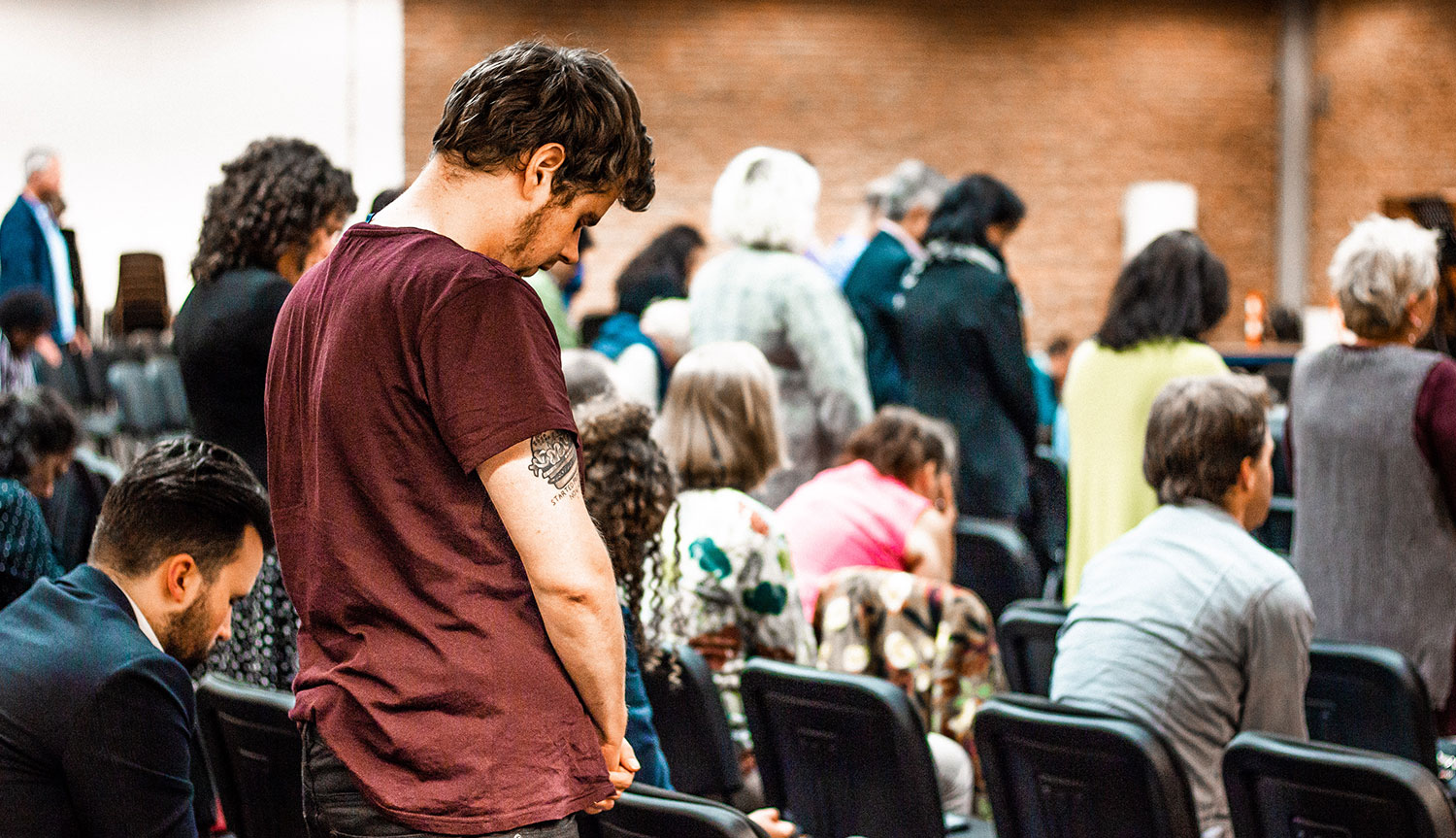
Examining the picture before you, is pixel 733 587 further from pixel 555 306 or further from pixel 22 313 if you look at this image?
pixel 22 313

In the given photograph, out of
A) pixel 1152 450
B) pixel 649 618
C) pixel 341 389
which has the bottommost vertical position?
pixel 649 618

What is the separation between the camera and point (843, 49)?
Result: 1060 centimetres

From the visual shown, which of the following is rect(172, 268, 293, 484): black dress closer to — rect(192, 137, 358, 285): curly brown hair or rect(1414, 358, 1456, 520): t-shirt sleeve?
rect(192, 137, 358, 285): curly brown hair

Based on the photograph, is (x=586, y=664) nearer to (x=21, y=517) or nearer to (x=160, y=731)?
(x=160, y=731)

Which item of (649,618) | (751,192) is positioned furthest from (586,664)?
(751,192)

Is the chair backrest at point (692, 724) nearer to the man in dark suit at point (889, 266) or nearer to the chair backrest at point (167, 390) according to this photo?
the man in dark suit at point (889, 266)

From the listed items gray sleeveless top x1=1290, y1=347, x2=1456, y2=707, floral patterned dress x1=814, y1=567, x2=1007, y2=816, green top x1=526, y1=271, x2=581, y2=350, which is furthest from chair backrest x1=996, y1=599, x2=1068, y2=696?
green top x1=526, y1=271, x2=581, y2=350

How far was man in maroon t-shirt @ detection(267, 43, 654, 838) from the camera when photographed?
3.85 feet

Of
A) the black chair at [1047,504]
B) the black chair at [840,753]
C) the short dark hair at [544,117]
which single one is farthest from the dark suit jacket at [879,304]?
the short dark hair at [544,117]

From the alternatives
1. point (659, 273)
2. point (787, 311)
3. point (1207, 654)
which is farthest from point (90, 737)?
point (659, 273)

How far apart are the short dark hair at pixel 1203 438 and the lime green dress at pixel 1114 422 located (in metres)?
1.22

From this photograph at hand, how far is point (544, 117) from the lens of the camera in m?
1.23

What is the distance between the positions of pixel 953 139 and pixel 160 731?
32.0 ft

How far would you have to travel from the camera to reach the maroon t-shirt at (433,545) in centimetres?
117
